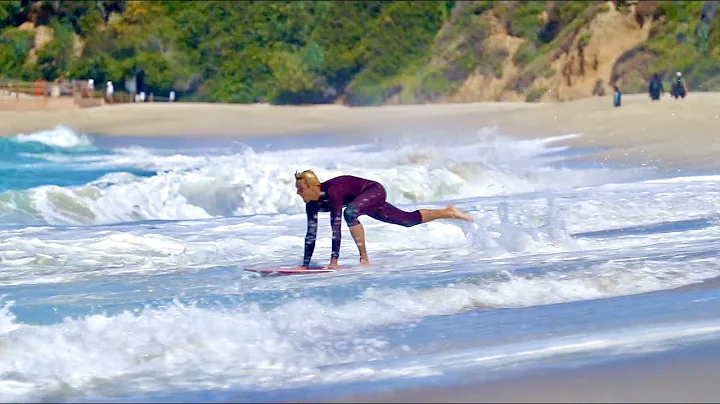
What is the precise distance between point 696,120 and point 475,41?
2676 centimetres

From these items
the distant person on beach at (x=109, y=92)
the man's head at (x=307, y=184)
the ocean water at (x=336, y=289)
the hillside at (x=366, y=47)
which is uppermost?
the hillside at (x=366, y=47)

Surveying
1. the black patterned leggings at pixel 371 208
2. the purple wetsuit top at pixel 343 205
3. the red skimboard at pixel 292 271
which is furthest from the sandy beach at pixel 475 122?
the red skimboard at pixel 292 271

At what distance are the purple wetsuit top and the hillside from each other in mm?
26205

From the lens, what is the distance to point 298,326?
6.93 metres

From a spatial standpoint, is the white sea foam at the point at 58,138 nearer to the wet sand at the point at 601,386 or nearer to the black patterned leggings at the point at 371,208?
the black patterned leggings at the point at 371,208

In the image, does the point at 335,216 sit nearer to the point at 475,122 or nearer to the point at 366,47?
the point at 475,122

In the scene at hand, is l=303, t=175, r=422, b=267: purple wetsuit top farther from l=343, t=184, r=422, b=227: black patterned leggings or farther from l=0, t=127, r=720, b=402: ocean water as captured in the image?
l=0, t=127, r=720, b=402: ocean water

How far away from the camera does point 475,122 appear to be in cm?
3253

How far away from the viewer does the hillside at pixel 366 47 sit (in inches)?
1535

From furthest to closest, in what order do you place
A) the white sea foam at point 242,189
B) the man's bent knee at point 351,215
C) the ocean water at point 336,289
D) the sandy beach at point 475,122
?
1. the sandy beach at point 475,122
2. the white sea foam at point 242,189
3. the man's bent knee at point 351,215
4. the ocean water at point 336,289

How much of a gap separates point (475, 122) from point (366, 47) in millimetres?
22091

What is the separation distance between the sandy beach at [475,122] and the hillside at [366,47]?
3025 millimetres

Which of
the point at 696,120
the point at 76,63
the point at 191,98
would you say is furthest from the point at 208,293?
the point at 191,98

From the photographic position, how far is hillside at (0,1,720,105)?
39.0 metres
